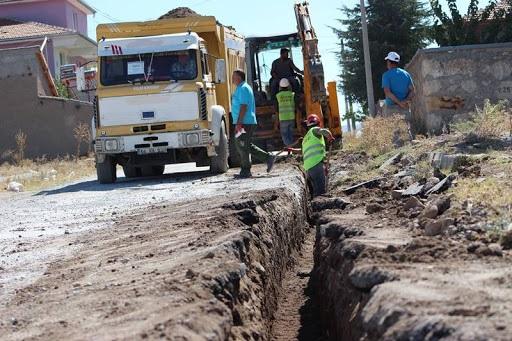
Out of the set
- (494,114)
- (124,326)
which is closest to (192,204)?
(494,114)

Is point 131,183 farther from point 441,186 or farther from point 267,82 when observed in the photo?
point 441,186

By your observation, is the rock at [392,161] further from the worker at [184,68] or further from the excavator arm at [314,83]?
the excavator arm at [314,83]

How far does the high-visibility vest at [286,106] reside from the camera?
1830 centimetres

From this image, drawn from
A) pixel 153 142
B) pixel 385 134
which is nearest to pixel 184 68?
pixel 153 142

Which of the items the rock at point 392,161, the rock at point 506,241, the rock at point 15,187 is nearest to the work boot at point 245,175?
the rock at point 392,161

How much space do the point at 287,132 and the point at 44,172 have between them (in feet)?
24.2

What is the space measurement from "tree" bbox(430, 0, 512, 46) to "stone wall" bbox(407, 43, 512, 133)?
625 centimetres

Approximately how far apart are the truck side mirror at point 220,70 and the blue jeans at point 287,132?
199 cm

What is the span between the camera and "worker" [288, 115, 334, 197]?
12.6 meters

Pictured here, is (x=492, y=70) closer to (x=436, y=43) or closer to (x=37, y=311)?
(x=436, y=43)

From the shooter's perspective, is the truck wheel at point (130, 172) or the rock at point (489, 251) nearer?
the rock at point (489, 251)

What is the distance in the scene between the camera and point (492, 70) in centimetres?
1709

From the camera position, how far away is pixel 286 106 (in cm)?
1838

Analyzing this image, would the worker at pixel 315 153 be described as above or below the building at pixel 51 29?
below
